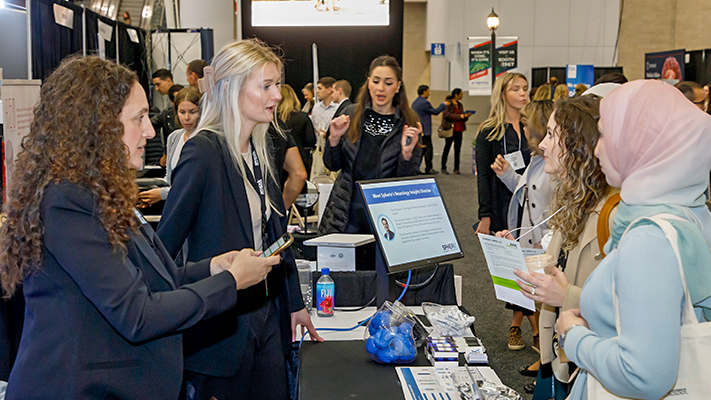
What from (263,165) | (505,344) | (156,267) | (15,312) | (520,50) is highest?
(520,50)

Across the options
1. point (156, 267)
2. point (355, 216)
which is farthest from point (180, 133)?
point (156, 267)

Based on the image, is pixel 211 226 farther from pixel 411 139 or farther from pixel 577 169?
pixel 411 139

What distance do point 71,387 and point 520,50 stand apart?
1641 cm

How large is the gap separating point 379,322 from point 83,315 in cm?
89

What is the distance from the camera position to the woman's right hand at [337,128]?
3049mm

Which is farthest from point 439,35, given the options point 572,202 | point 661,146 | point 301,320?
point 661,146

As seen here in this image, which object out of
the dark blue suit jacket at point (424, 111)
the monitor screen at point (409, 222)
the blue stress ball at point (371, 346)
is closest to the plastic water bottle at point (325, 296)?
the monitor screen at point (409, 222)

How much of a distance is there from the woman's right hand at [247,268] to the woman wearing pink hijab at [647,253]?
71 cm

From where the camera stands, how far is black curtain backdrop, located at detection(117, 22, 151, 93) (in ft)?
24.6

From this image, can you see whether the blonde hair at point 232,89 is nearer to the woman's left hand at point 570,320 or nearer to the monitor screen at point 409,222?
the monitor screen at point 409,222

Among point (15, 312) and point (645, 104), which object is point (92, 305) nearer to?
point (645, 104)

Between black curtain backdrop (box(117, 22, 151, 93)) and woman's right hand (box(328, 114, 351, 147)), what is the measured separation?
16.4ft

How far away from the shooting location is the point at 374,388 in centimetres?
157

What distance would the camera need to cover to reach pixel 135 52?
7992mm
